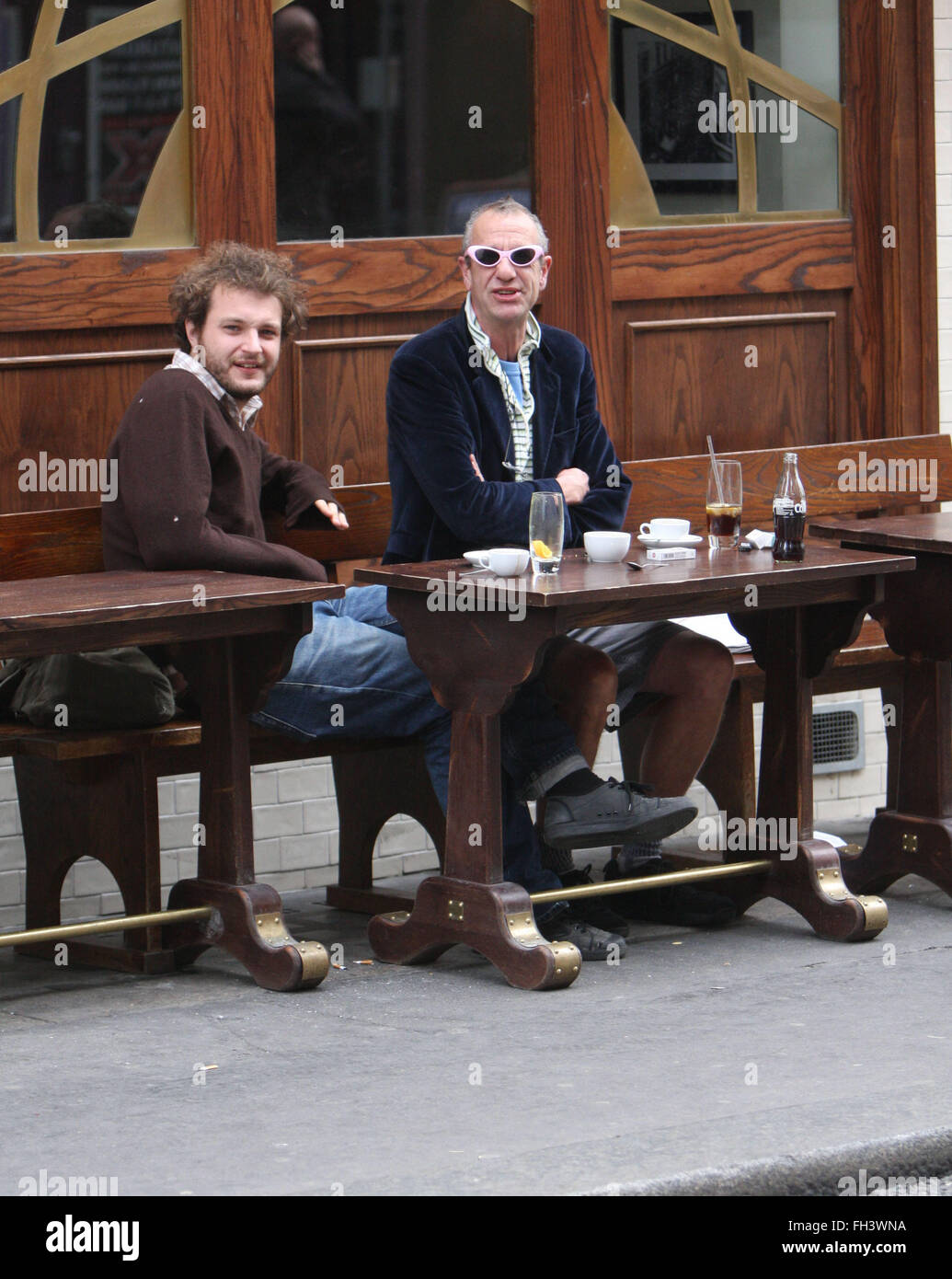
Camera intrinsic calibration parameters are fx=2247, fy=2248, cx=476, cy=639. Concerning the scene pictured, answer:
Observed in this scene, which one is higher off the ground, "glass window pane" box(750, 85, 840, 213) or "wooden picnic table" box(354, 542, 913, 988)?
"glass window pane" box(750, 85, 840, 213)

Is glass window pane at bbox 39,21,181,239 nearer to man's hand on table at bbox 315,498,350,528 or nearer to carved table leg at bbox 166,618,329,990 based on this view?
man's hand on table at bbox 315,498,350,528

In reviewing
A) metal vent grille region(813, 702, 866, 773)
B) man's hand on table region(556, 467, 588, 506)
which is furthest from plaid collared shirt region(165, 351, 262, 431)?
metal vent grille region(813, 702, 866, 773)

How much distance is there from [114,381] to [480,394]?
3.50 feet

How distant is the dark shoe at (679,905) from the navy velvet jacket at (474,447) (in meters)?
0.95

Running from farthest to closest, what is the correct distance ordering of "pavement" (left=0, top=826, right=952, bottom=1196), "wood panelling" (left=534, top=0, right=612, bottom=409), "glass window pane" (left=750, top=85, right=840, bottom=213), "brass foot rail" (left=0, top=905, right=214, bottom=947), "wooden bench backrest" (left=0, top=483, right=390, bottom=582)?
"glass window pane" (left=750, top=85, right=840, bottom=213) < "wood panelling" (left=534, top=0, right=612, bottom=409) < "wooden bench backrest" (left=0, top=483, right=390, bottom=582) < "brass foot rail" (left=0, top=905, right=214, bottom=947) < "pavement" (left=0, top=826, right=952, bottom=1196)

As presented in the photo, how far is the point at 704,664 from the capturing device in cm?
560

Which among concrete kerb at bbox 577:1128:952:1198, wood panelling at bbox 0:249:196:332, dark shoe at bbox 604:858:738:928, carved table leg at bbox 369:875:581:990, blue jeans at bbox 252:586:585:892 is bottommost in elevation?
concrete kerb at bbox 577:1128:952:1198

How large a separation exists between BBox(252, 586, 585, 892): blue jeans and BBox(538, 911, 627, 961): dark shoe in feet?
0.34

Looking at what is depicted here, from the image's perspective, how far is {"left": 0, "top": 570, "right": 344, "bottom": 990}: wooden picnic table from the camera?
191 inches

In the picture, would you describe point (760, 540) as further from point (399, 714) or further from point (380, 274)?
point (380, 274)

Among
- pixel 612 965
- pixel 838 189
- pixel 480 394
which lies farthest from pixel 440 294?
A: pixel 612 965

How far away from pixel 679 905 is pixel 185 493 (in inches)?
67.3

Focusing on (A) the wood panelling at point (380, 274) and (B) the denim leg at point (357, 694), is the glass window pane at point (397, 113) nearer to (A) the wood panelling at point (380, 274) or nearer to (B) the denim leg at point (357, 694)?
(A) the wood panelling at point (380, 274)
